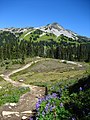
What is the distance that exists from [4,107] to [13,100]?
6.44 ft

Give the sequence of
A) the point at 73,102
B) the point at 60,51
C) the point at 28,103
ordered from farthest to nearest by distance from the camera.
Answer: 1. the point at 60,51
2. the point at 28,103
3. the point at 73,102

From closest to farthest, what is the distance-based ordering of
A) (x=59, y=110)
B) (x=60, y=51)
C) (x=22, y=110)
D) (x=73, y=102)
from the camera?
1. (x=59, y=110)
2. (x=73, y=102)
3. (x=22, y=110)
4. (x=60, y=51)

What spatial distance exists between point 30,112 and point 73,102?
341 cm

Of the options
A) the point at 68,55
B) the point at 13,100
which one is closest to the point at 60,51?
the point at 68,55

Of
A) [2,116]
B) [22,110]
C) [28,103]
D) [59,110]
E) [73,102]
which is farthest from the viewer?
[28,103]

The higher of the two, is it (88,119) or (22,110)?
(88,119)

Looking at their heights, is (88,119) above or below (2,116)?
above

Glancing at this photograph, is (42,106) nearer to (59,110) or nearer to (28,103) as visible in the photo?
(59,110)

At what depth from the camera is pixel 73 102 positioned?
48.6ft

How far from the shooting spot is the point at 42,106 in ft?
49.1

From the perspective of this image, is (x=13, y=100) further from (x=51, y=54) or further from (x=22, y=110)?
(x=51, y=54)

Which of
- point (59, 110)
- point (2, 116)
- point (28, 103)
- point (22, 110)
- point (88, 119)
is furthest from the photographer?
point (28, 103)

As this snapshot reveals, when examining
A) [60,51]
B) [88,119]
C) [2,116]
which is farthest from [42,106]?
[60,51]

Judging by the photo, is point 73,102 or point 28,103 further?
point 28,103
